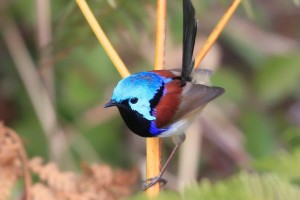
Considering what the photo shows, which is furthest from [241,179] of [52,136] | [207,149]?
[207,149]

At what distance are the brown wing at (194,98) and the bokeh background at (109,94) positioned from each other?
1398 millimetres

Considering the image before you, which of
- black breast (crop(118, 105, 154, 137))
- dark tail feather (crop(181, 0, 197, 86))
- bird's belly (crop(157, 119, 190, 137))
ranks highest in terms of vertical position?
dark tail feather (crop(181, 0, 197, 86))

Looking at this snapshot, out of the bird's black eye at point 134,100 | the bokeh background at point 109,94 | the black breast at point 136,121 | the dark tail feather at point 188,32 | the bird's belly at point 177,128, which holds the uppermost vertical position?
the dark tail feather at point 188,32

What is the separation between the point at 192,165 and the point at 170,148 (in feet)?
2.55

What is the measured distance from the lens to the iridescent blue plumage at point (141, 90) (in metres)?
2.41

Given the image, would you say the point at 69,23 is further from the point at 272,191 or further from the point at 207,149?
the point at 207,149

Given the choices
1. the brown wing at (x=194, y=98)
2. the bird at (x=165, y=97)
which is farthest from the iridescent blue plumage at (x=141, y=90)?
the brown wing at (x=194, y=98)

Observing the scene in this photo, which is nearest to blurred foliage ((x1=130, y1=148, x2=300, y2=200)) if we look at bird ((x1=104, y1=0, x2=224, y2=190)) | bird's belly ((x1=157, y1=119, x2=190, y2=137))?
bird ((x1=104, y1=0, x2=224, y2=190))

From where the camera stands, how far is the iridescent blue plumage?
2.41 m

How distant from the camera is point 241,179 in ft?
4.50

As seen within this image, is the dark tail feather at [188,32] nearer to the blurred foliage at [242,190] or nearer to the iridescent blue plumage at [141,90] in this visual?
the iridescent blue plumage at [141,90]

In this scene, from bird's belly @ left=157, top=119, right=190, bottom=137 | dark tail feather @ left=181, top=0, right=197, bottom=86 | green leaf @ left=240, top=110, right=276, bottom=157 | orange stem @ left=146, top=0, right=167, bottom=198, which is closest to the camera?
orange stem @ left=146, top=0, right=167, bottom=198

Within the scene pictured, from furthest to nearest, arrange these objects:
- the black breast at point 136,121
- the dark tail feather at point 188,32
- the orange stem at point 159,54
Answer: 1. the black breast at point 136,121
2. the dark tail feather at point 188,32
3. the orange stem at point 159,54

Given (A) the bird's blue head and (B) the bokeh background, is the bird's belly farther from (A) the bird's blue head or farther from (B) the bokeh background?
(B) the bokeh background
